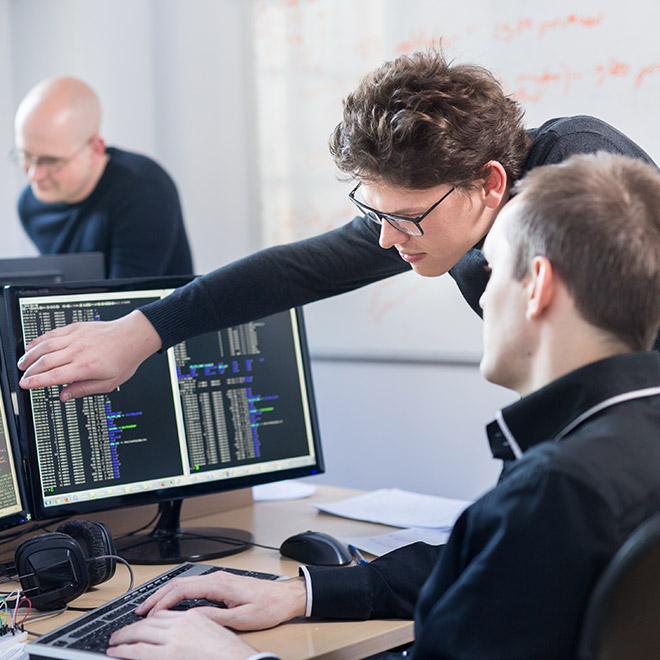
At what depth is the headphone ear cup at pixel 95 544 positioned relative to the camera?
153 cm

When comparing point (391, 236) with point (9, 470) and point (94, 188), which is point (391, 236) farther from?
point (94, 188)

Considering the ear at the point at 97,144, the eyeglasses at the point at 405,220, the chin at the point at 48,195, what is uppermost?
the ear at the point at 97,144

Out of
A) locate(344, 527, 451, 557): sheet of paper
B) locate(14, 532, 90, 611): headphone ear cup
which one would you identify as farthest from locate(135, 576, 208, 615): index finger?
locate(344, 527, 451, 557): sheet of paper

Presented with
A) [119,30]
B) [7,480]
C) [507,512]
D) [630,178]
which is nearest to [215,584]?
[7,480]

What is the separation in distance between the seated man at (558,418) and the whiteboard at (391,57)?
5.69 feet

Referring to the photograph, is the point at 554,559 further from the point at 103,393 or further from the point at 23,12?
the point at 23,12

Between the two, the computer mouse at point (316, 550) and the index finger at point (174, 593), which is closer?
the index finger at point (174, 593)

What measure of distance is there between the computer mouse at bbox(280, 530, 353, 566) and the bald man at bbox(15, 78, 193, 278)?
1555 millimetres

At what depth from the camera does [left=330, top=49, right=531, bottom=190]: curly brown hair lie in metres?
1.46

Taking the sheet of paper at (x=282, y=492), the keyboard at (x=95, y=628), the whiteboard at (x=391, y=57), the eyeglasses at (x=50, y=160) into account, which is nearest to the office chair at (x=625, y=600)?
the keyboard at (x=95, y=628)

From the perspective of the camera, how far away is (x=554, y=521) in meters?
0.96

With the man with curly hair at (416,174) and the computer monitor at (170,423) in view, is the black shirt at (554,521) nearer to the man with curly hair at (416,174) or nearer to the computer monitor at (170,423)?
the man with curly hair at (416,174)

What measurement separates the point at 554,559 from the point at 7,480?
95cm

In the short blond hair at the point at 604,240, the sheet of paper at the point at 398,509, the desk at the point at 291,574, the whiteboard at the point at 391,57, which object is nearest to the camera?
the short blond hair at the point at 604,240
